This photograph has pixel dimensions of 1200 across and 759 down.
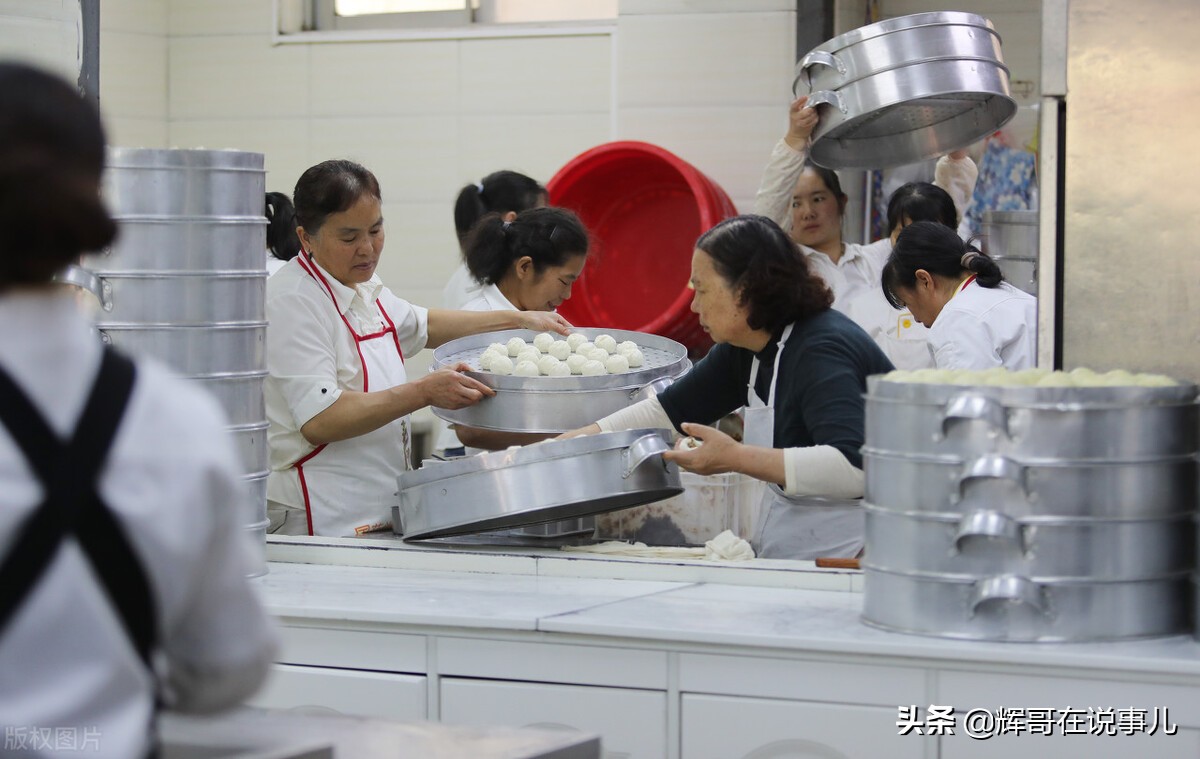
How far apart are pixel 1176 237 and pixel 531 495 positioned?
1.15 meters

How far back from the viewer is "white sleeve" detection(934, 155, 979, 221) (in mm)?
4352

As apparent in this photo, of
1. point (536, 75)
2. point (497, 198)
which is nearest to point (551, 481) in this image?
point (497, 198)

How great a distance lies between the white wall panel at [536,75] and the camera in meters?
5.05

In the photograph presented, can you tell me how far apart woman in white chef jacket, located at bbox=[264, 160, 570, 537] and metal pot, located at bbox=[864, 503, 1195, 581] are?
1.05 m

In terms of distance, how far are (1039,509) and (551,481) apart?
2.77ft

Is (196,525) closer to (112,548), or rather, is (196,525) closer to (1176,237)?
(112,548)

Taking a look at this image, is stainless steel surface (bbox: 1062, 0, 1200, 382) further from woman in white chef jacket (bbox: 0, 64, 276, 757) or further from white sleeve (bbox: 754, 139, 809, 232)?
woman in white chef jacket (bbox: 0, 64, 276, 757)

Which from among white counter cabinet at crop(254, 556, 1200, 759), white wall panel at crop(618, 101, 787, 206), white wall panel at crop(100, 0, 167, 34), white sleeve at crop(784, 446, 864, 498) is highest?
white wall panel at crop(100, 0, 167, 34)

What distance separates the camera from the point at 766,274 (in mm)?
2602

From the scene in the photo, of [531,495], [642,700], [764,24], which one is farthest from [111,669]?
[764,24]

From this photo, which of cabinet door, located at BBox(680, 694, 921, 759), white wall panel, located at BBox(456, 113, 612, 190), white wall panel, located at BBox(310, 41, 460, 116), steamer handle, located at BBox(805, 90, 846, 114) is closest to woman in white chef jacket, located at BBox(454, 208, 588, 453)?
steamer handle, located at BBox(805, 90, 846, 114)

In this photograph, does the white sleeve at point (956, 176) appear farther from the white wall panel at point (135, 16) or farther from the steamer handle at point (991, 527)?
the white wall panel at point (135, 16)

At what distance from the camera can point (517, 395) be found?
9.26ft

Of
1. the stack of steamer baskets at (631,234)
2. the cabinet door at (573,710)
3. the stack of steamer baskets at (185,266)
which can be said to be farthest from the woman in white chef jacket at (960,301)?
the stack of steamer baskets at (185,266)
